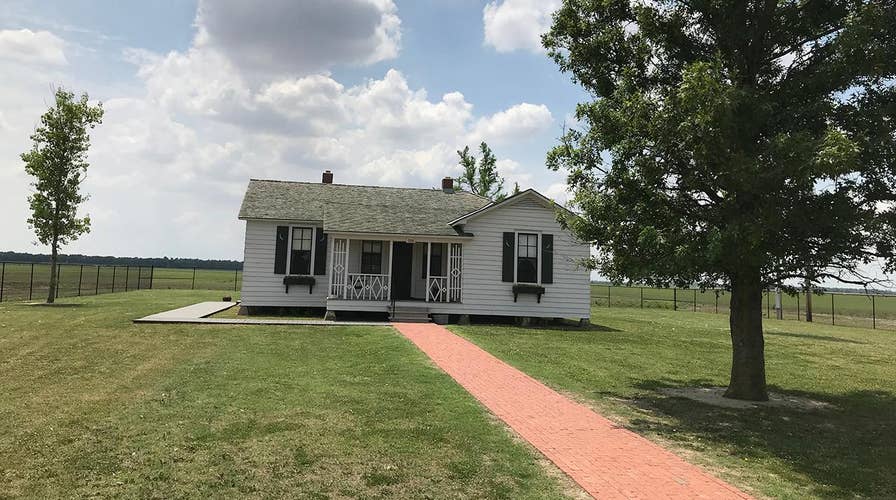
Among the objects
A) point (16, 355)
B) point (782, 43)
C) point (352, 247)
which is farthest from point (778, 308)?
point (16, 355)

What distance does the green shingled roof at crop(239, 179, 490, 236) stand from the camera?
19.1 metres

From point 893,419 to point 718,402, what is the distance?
226 cm

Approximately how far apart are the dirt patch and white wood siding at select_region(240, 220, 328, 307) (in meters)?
13.3

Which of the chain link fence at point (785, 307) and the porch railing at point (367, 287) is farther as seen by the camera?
the chain link fence at point (785, 307)

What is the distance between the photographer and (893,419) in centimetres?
784

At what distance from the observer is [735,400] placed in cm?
876

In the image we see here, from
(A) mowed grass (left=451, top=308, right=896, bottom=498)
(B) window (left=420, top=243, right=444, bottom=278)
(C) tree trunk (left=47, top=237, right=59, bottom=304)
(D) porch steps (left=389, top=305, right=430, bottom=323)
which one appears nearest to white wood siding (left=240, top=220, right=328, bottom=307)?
(D) porch steps (left=389, top=305, right=430, bottom=323)

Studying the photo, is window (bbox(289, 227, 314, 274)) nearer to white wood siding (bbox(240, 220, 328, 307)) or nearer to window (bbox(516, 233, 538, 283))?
white wood siding (bbox(240, 220, 328, 307))

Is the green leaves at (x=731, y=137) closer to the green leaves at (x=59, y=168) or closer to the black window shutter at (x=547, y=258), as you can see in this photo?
the black window shutter at (x=547, y=258)

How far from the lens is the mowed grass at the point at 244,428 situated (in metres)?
4.66

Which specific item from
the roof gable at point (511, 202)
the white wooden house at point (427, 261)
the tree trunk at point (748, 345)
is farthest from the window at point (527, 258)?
the tree trunk at point (748, 345)

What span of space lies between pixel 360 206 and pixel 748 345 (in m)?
14.9

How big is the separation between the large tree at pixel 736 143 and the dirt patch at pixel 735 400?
25 centimetres

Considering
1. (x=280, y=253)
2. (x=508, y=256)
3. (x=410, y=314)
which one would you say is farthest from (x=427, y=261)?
(x=280, y=253)
